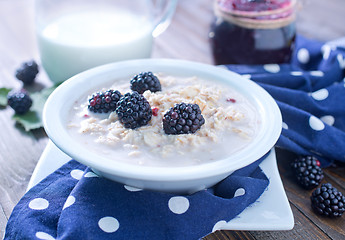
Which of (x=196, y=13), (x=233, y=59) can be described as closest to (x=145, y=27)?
(x=233, y=59)

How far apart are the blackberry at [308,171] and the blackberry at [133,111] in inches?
20.7

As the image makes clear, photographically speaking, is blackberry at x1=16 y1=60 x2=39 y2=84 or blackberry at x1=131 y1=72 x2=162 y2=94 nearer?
blackberry at x1=131 y1=72 x2=162 y2=94

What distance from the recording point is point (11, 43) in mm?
2053

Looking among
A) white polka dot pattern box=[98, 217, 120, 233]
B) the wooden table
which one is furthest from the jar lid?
white polka dot pattern box=[98, 217, 120, 233]

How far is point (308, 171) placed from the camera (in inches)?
50.0

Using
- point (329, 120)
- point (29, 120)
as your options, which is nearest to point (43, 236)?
point (29, 120)

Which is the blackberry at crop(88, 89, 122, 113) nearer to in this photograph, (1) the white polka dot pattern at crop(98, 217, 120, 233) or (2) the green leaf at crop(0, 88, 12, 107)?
(1) the white polka dot pattern at crop(98, 217, 120, 233)

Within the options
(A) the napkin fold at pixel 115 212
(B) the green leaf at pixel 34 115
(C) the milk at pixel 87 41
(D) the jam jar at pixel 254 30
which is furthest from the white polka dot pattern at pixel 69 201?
(D) the jam jar at pixel 254 30

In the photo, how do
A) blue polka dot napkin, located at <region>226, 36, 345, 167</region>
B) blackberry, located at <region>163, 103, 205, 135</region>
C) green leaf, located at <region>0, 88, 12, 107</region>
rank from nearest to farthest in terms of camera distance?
blackberry, located at <region>163, 103, 205, 135</region>
blue polka dot napkin, located at <region>226, 36, 345, 167</region>
green leaf, located at <region>0, 88, 12, 107</region>

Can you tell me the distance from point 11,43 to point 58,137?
124 centimetres

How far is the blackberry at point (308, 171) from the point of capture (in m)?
1.26

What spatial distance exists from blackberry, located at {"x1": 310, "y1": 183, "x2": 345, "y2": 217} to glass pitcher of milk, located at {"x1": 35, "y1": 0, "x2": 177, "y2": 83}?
0.96 meters

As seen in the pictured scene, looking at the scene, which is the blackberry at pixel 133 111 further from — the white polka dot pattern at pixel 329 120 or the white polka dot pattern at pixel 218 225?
the white polka dot pattern at pixel 329 120

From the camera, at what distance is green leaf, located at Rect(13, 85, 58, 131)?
1.48m
